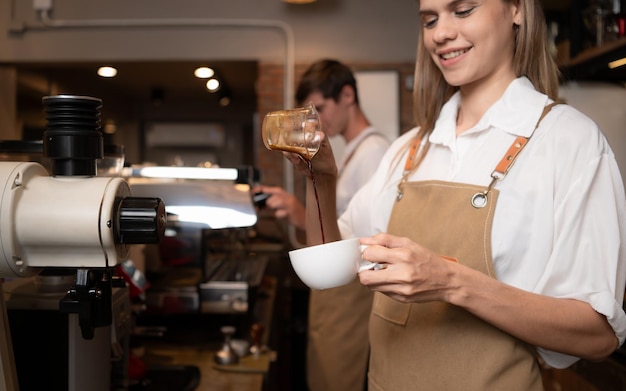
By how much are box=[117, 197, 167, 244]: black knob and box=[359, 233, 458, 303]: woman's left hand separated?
1.04ft

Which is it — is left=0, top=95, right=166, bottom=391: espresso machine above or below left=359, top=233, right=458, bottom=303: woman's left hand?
above

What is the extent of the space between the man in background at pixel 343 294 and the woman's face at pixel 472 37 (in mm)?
1199

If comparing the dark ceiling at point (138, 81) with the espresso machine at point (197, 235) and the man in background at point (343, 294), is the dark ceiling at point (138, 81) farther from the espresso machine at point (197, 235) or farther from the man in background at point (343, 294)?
the espresso machine at point (197, 235)

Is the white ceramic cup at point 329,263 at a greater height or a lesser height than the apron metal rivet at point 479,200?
lesser

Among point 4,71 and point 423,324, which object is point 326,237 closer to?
point 423,324

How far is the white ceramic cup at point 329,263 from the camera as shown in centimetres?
Answer: 87

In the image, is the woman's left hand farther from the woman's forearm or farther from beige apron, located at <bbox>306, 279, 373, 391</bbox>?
beige apron, located at <bbox>306, 279, 373, 391</bbox>

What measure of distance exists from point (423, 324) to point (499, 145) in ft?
1.22

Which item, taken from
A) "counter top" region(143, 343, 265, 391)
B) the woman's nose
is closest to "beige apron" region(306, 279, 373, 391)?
"counter top" region(143, 343, 265, 391)

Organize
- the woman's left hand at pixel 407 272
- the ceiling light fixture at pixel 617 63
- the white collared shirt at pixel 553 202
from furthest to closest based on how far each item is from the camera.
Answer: the ceiling light fixture at pixel 617 63 < the white collared shirt at pixel 553 202 < the woman's left hand at pixel 407 272

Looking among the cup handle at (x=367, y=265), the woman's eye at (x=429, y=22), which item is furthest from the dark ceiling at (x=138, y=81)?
the cup handle at (x=367, y=265)

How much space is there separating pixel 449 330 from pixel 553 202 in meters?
0.30

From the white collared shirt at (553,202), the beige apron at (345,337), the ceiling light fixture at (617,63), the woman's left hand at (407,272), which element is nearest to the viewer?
the woman's left hand at (407,272)

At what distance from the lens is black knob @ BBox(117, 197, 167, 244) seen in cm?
76
